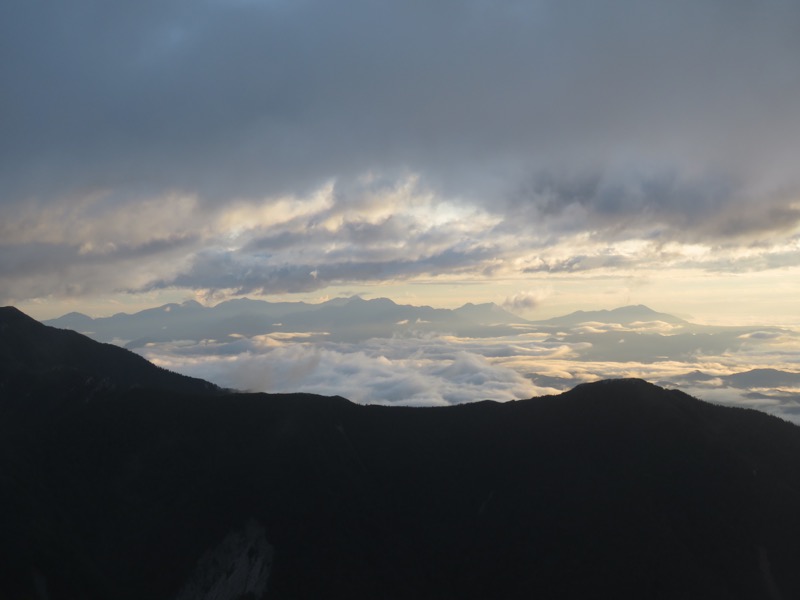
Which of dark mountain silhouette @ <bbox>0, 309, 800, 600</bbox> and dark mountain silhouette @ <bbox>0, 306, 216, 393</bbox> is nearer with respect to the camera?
dark mountain silhouette @ <bbox>0, 309, 800, 600</bbox>

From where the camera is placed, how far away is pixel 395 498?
112188mm

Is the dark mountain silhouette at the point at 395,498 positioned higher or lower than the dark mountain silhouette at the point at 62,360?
lower

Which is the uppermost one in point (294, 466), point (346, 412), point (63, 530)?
point (346, 412)

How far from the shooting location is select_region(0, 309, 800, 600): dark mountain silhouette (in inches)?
3639

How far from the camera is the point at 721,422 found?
12156 cm

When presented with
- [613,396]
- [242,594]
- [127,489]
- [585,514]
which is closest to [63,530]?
[127,489]

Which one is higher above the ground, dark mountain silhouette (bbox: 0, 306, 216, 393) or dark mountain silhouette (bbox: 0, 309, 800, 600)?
dark mountain silhouette (bbox: 0, 306, 216, 393)

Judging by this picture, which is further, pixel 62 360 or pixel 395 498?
pixel 62 360

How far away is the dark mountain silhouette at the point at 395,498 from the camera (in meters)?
92.4

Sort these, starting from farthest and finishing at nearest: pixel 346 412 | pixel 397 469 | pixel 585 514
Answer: pixel 346 412 → pixel 397 469 → pixel 585 514

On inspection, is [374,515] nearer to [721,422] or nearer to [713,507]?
[713,507]

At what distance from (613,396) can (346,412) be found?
53.5 m

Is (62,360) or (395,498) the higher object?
(62,360)

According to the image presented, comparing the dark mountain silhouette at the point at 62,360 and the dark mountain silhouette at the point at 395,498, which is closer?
the dark mountain silhouette at the point at 395,498
